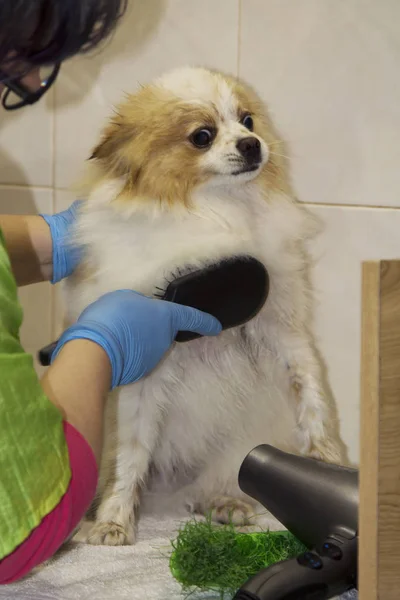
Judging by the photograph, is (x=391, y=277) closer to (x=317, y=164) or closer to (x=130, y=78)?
(x=317, y=164)

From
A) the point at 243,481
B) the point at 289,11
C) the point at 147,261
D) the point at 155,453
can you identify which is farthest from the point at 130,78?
the point at 243,481

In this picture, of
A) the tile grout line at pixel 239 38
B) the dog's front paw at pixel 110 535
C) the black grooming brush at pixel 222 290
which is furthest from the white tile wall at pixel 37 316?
the tile grout line at pixel 239 38

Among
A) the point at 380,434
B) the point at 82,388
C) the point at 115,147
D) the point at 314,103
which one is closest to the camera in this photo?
the point at 380,434

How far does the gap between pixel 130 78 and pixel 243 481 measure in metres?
0.90

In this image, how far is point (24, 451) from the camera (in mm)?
740

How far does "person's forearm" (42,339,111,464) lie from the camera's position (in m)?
0.86

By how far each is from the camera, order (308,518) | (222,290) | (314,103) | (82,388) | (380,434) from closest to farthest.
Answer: (380,434), (82,388), (308,518), (222,290), (314,103)

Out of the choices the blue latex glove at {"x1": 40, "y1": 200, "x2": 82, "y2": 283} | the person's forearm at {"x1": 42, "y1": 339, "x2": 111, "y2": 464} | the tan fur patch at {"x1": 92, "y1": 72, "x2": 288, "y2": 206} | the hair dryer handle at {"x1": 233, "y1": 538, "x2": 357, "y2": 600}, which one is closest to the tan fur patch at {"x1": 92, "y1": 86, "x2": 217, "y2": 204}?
the tan fur patch at {"x1": 92, "y1": 72, "x2": 288, "y2": 206}

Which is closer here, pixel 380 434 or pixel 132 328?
pixel 380 434

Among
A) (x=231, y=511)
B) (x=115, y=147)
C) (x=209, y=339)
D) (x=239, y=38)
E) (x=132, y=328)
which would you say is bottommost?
(x=231, y=511)

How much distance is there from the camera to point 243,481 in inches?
42.8

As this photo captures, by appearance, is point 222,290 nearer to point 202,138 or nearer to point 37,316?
point 202,138


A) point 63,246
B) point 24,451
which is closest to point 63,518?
point 24,451

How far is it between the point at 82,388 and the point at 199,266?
405mm
